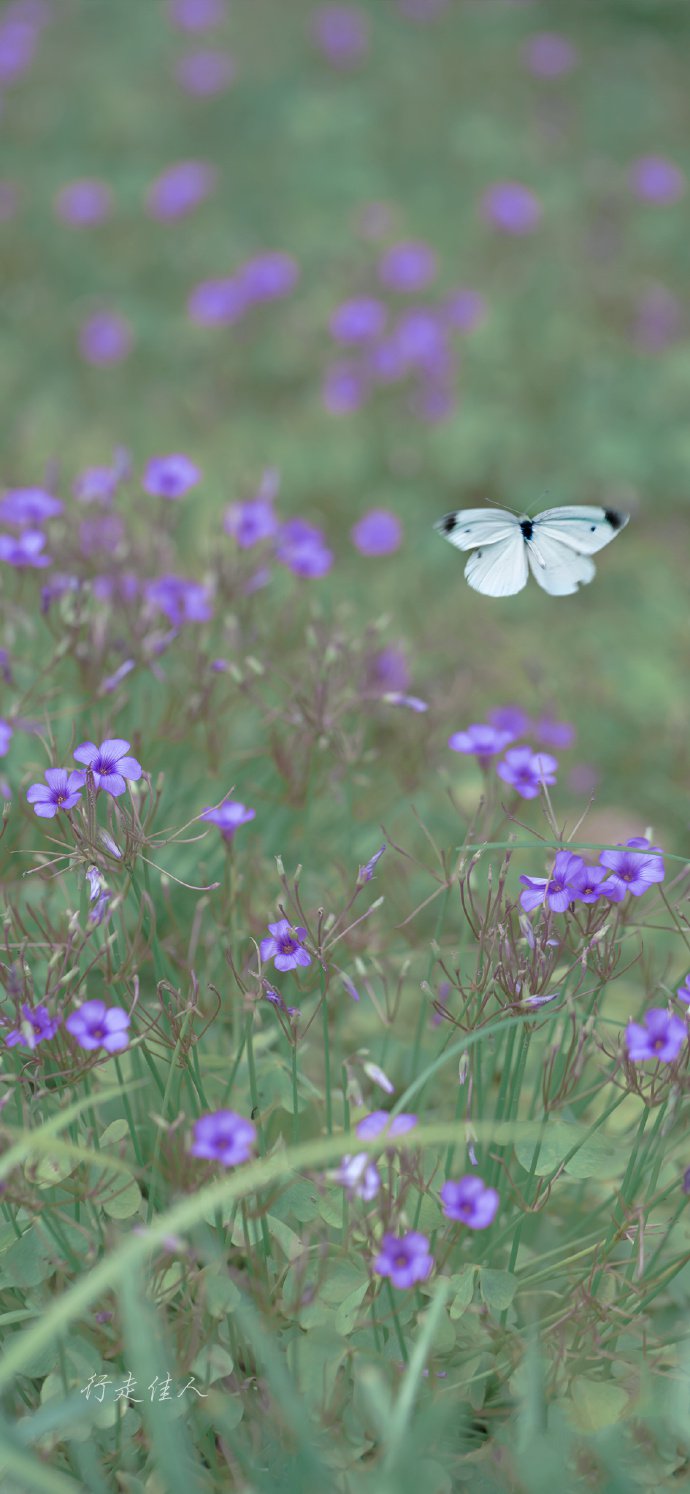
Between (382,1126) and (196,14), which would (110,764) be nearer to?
(382,1126)

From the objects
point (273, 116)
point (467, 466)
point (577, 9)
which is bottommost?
point (467, 466)

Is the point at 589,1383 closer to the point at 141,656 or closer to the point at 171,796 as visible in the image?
the point at 171,796

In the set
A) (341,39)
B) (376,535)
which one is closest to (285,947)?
(376,535)

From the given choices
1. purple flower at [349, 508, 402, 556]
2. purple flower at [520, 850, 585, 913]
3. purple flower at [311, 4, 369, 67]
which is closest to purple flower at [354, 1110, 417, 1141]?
purple flower at [520, 850, 585, 913]

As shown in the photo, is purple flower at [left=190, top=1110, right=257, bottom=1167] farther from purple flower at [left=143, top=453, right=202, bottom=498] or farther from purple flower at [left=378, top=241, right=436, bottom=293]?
purple flower at [left=378, top=241, right=436, bottom=293]

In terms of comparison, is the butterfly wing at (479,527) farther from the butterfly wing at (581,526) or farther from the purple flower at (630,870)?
the purple flower at (630,870)

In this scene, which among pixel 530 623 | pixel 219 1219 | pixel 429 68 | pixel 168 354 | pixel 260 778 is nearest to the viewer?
pixel 219 1219

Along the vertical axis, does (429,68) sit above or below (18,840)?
above

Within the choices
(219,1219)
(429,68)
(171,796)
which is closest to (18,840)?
(171,796)
